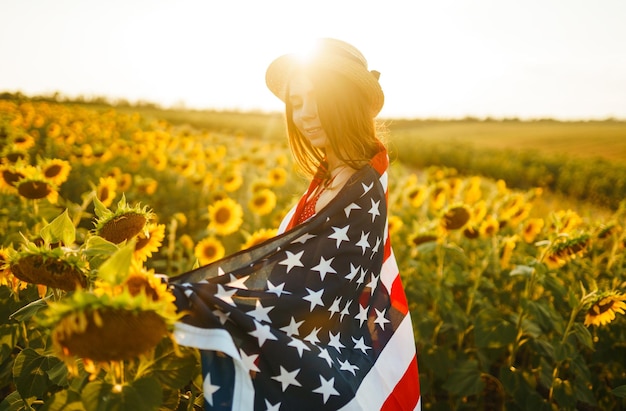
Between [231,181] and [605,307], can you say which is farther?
[231,181]

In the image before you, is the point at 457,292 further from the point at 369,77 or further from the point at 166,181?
the point at 166,181

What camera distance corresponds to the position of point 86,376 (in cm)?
113

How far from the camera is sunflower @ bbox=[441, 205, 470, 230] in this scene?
278 cm

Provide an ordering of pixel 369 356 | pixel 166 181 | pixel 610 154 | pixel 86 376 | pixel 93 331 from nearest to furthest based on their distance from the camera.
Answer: pixel 93 331
pixel 86 376
pixel 369 356
pixel 166 181
pixel 610 154

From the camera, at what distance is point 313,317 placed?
1.46 m

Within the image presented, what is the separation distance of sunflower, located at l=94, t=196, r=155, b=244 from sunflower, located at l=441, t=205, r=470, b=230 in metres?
1.89

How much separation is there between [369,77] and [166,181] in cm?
483

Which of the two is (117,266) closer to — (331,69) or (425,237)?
(331,69)

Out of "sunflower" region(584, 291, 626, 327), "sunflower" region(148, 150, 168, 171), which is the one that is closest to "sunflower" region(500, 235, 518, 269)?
"sunflower" region(584, 291, 626, 327)

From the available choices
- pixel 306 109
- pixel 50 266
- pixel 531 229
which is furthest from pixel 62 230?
pixel 531 229

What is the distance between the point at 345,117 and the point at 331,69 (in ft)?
0.64

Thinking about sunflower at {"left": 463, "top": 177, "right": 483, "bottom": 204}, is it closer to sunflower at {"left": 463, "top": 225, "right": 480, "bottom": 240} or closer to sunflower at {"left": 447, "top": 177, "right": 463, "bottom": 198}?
sunflower at {"left": 447, "top": 177, "right": 463, "bottom": 198}

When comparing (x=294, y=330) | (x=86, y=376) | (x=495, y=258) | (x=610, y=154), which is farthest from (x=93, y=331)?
(x=610, y=154)

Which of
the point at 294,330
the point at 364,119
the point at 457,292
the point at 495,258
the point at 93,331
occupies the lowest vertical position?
the point at 457,292
